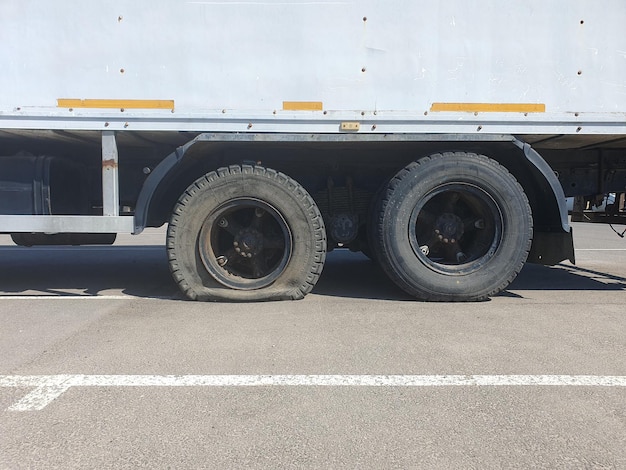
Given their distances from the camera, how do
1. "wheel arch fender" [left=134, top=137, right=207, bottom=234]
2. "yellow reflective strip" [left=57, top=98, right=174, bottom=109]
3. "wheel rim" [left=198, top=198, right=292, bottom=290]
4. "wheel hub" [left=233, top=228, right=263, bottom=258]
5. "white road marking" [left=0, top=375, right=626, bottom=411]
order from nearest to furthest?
"white road marking" [left=0, top=375, right=626, bottom=411] < "yellow reflective strip" [left=57, top=98, right=174, bottom=109] < "wheel arch fender" [left=134, top=137, right=207, bottom=234] < "wheel rim" [left=198, top=198, right=292, bottom=290] < "wheel hub" [left=233, top=228, right=263, bottom=258]

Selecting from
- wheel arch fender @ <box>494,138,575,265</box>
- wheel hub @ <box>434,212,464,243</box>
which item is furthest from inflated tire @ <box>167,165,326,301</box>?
wheel arch fender @ <box>494,138,575,265</box>

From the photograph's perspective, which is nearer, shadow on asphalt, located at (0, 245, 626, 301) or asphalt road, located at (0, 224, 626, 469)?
asphalt road, located at (0, 224, 626, 469)

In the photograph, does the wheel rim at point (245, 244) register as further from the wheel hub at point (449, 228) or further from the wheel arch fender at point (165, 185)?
the wheel hub at point (449, 228)

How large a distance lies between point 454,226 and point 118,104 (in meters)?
3.48

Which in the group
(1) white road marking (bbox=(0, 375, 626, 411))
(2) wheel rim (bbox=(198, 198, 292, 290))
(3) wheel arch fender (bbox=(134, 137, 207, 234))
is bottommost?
(1) white road marking (bbox=(0, 375, 626, 411))

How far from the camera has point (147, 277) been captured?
239 inches

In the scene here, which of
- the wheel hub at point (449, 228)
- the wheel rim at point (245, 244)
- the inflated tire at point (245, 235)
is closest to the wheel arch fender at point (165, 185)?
the inflated tire at point (245, 235)

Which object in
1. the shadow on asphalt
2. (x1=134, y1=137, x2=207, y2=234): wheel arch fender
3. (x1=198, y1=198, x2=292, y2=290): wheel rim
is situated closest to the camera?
(x1=134, y1=137, x2=207, y2=234): wheel arch fender

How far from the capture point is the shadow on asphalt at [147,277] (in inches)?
205

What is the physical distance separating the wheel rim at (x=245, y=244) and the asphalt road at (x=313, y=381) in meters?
0.37

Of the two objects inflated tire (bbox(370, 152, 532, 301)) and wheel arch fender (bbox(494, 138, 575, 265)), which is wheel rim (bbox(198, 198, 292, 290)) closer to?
inflated tire (bbox(370, 152, 532, 301))

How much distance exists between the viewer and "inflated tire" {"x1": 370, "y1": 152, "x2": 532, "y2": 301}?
447 centimetres

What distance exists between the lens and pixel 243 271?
4.89 meters

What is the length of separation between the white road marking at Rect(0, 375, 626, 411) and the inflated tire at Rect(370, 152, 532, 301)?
1726mm
